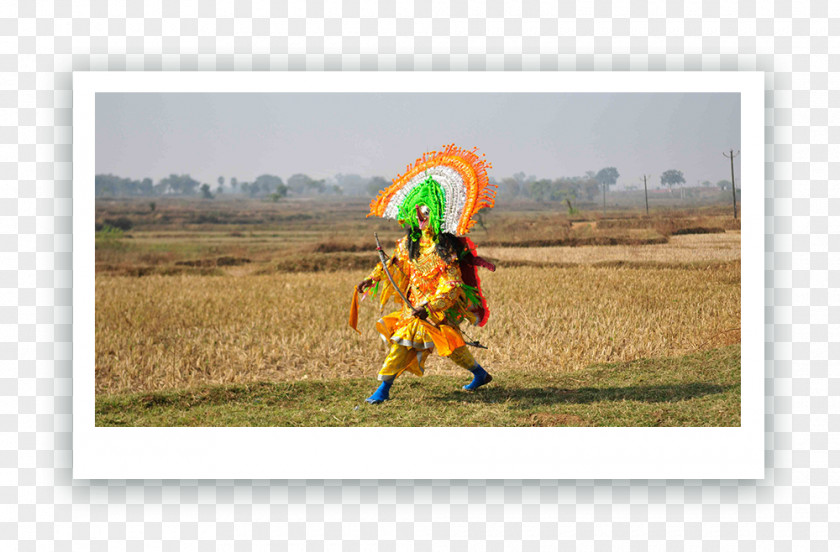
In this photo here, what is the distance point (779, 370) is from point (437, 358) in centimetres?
436

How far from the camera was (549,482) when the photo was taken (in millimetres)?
6180

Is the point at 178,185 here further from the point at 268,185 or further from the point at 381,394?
the point at 381,394

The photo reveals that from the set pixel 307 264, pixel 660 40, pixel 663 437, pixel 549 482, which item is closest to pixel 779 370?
pixel 663 437

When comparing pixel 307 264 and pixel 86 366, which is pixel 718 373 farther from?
pixel 307 264

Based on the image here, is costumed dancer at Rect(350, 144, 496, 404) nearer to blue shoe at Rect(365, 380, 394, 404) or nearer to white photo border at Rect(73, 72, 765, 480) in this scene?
blue shoe at Rect(365, 380, 394, 404)

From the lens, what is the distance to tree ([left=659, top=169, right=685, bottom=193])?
34.8 ft

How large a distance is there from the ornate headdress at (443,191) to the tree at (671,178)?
4.51m

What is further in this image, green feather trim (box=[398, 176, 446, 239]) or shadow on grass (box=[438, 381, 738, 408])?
shadow on grass (box=[438, 381, 738, 408])

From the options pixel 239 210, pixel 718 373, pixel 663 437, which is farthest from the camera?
pixel 239 210

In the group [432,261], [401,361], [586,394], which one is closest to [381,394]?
[401,361]

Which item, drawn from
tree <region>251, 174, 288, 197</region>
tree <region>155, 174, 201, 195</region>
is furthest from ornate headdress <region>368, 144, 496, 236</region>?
tree <region>251, 174, 288, 197</region>

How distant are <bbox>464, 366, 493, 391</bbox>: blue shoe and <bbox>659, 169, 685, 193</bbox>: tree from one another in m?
4.44

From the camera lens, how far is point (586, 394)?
7.89 meters

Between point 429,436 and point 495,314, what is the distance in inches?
200
